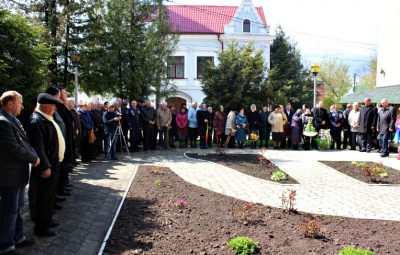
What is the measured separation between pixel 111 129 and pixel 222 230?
7645 millimetres

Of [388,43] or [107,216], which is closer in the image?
[107,216]

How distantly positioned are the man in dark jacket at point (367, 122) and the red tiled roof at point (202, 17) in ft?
64.7

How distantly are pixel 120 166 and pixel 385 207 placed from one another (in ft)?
23.2

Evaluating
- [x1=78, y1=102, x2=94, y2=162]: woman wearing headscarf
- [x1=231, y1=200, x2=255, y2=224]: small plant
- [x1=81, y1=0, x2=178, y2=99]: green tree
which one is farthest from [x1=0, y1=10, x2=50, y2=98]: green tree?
[x1=231, y1=200, x2=255, y2=224]: small plant

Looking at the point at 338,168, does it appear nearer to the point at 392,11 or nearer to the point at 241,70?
the point at 241,70

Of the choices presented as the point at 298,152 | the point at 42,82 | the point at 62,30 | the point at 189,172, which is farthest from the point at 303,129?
the point at 62,30

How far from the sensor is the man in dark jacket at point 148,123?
14.3 metres

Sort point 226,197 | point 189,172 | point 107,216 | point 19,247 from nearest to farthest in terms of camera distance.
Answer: point 19,247
point 107,216
point 226,197
point 189,172

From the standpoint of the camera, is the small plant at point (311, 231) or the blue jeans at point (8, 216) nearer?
the blue jeans at point (8, 216)

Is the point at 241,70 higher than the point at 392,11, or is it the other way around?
the point at 392,11

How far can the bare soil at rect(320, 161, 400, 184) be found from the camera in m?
8.95

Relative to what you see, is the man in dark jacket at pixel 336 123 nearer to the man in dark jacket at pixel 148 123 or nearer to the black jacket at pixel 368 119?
the black jacket at pixel 368 119

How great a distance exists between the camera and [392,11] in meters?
19.0

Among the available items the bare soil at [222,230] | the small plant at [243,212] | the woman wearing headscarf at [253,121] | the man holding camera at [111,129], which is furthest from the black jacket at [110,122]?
the small plant at [243,212]
